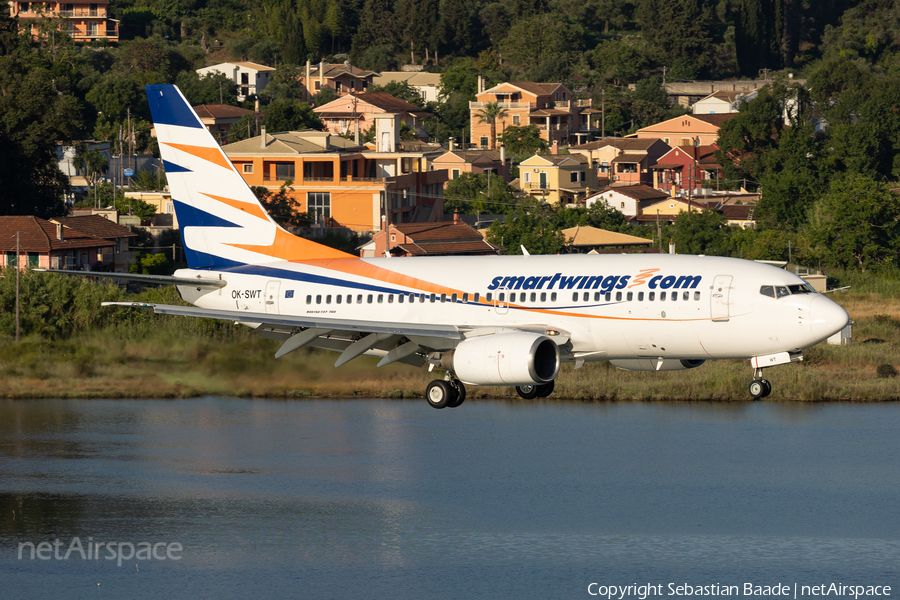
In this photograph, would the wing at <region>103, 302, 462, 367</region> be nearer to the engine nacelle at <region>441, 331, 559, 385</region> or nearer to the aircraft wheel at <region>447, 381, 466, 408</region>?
the engine nacelle at <region>441, 331, 559, 385</region>

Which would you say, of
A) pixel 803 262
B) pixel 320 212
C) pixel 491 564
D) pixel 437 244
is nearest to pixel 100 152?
pixel 320 212

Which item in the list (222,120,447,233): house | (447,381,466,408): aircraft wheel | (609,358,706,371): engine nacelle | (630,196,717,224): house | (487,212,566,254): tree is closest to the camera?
(609,358,706,371): engine nacelle

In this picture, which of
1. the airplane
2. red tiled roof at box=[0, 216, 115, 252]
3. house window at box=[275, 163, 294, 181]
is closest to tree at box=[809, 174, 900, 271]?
house window at box=[275, 163, 294, 181]

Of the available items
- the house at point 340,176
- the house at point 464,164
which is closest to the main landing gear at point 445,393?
the house at point 340,176

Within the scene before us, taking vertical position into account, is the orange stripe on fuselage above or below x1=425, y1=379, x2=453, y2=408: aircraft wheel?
above

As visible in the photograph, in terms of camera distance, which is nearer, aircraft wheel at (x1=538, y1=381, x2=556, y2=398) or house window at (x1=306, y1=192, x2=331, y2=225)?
aircraft wheel at (x1=538, y1=381, x2=556, y2=398)

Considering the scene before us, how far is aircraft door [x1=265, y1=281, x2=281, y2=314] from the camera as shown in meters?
52.6

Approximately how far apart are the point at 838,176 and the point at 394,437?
261 ft

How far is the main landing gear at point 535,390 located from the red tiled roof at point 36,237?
2964 inches

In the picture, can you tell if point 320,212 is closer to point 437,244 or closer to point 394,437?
point 437,244

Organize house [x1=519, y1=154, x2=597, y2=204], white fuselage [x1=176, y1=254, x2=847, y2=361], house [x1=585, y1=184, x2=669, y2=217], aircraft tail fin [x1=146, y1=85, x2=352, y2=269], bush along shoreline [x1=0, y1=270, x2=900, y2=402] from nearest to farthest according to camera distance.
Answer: white fuselage [x1=176, y1=254, x2=847, y2=361] → aircraft tail fin [x1=146, y1=85, x2=352, y2=269] → bush along shoreline [x1=0, y1=270, x2=900, y2=402] → house [x1=585, y1=184, x2=669, y2=217] → house [x1=519, y1=154, x2=597, y2=204]

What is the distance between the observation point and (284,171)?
151 meters

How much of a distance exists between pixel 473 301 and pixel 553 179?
5514 inches

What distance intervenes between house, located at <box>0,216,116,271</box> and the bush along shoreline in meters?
11.2
